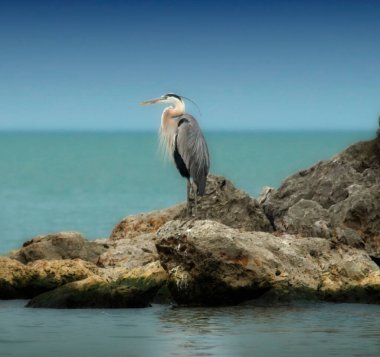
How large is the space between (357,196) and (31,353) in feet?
24.4

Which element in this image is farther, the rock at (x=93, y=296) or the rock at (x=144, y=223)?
the rock at (x=144, y=223)

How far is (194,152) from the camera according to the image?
22.3 metres

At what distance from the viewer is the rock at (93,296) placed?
64.6ft

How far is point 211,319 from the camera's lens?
18781 mm

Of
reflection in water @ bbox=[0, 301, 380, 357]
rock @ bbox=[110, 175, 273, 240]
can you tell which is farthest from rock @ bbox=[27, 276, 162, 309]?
rock @ bbox=[110, 175, 273, 240]

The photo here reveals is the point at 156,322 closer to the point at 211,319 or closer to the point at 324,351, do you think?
the point at 211,319

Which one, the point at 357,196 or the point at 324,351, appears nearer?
the point at 324,351

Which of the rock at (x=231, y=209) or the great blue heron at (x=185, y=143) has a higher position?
the great blue heron at (x=185, y=143)

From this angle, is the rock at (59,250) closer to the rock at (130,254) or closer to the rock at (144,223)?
the rock at (130,254)

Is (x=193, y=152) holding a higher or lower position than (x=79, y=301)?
higher

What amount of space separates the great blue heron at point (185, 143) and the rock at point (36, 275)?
235 centimetres

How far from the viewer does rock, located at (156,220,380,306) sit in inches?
762

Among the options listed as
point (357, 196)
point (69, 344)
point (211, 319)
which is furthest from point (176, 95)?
point (69, 344)

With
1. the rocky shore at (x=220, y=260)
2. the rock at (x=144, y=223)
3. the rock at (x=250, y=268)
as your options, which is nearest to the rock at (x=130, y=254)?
Result: the rocky shore at (x=220, y=260)
